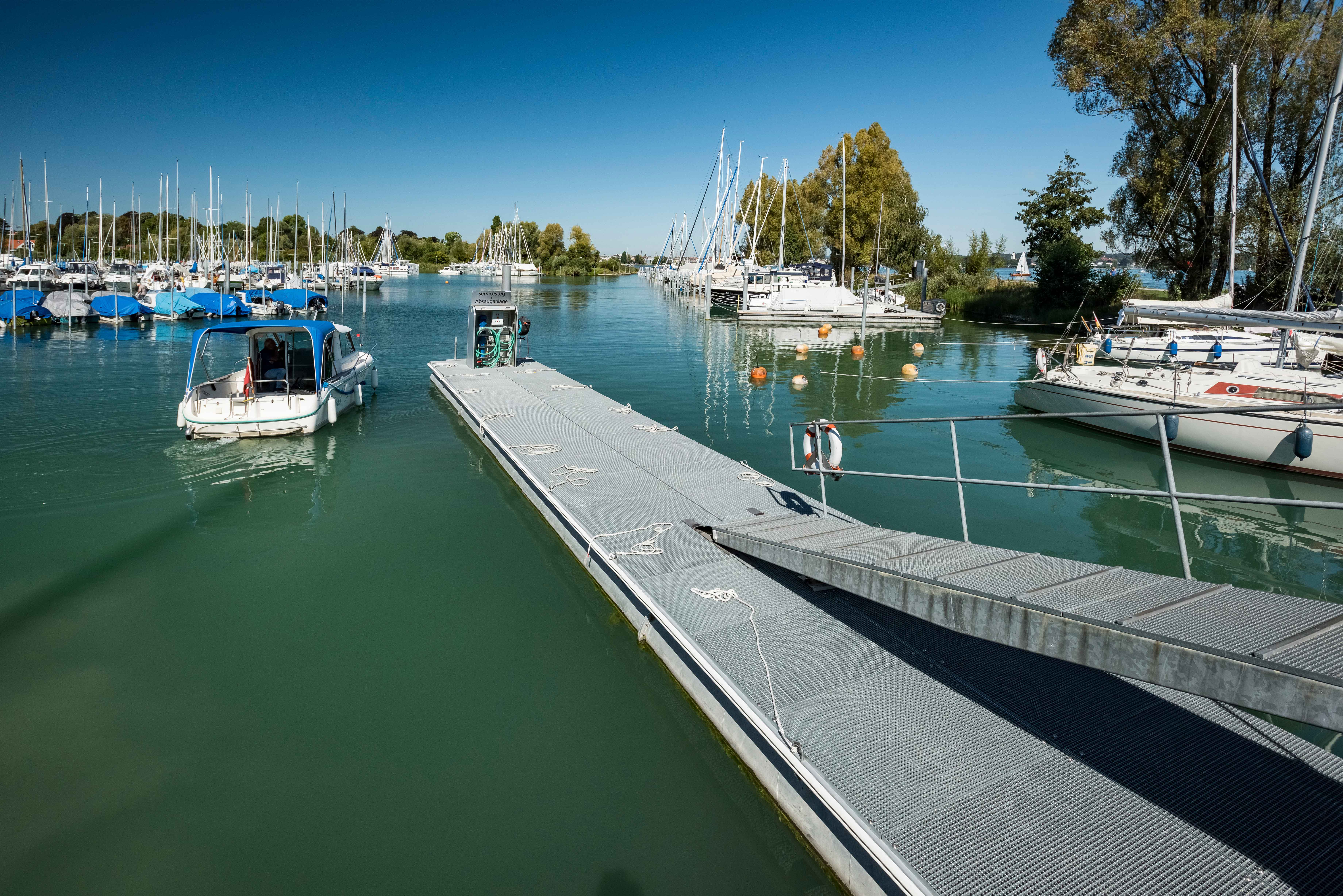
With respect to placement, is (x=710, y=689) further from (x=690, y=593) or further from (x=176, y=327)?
(x=176, y=327)

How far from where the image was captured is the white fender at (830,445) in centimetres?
844

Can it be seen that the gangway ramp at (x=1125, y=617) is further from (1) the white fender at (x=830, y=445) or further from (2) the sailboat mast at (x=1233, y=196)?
(2) the sailboat mast at (x=1233, y=196)

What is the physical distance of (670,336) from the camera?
39531mm

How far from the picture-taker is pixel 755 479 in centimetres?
1128

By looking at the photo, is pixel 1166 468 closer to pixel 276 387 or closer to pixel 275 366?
pixel 276 387

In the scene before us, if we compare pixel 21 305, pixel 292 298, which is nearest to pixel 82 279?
pixel 21 305

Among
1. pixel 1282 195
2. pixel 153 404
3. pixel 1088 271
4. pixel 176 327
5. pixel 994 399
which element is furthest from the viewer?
pixel 1088 271

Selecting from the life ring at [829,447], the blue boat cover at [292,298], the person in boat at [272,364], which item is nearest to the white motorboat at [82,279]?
the blue boat cover at [292,298]

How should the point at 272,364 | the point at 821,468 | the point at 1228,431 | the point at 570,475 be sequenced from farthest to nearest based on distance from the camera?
the point at 272,364
the point at 1228,431
the point at 570,475
the point at 821,468

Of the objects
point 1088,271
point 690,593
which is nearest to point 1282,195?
point 1088,271

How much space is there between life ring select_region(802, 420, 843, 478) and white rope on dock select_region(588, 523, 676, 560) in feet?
6.49

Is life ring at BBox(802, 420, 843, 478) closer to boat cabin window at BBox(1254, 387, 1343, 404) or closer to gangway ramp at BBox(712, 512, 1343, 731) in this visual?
gangway ramp at BBox(712, 512, 1343, 731)

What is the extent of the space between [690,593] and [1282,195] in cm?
3730

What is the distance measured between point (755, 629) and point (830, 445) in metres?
3.05
